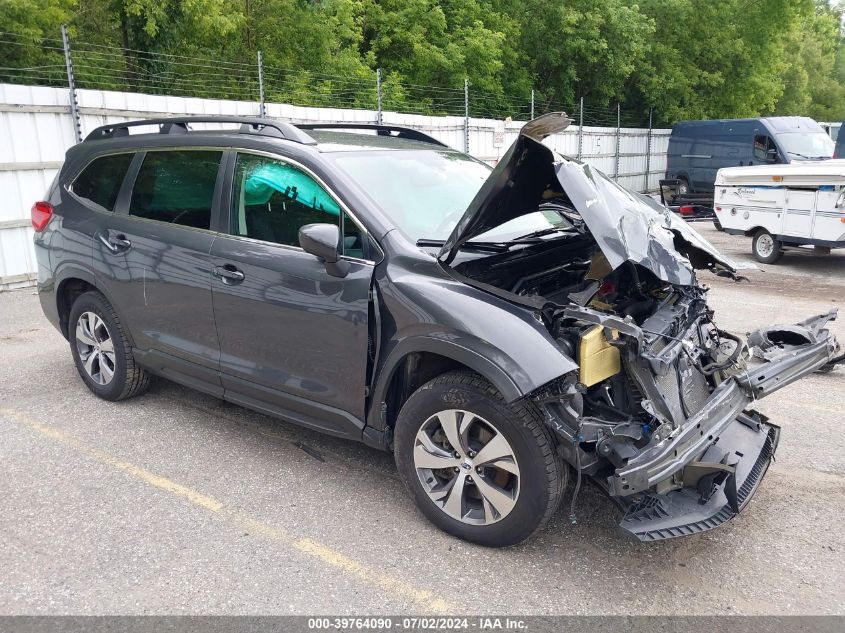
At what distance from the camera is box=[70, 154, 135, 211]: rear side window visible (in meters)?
4.84

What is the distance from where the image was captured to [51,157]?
9.23 meters

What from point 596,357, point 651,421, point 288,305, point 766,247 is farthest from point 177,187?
point 766,247

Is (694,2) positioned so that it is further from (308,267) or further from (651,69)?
(308,267)

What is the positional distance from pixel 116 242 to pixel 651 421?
350 centimetres

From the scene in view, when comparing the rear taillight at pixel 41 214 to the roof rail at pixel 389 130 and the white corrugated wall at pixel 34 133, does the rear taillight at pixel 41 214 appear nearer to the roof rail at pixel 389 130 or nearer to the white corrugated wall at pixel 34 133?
the roof rail at pixel 389 130

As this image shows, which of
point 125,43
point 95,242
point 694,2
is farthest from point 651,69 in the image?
point 95,242

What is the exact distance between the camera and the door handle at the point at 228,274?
13.0ft

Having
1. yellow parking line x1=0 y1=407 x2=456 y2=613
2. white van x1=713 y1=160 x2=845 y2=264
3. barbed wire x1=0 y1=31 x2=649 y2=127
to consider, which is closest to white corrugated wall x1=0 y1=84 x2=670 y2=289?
barbed wire x1=0 y1=31 x2=649 y2=127

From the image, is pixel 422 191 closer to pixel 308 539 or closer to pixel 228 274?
pixel 228 274

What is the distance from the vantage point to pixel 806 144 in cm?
1800

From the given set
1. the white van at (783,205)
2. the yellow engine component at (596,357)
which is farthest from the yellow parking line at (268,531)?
the white van at (783,205)

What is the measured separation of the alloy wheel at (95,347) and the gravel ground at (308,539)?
357 millimetres

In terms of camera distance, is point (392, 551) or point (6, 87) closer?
point (392, 551)

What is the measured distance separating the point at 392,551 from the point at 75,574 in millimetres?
1389
